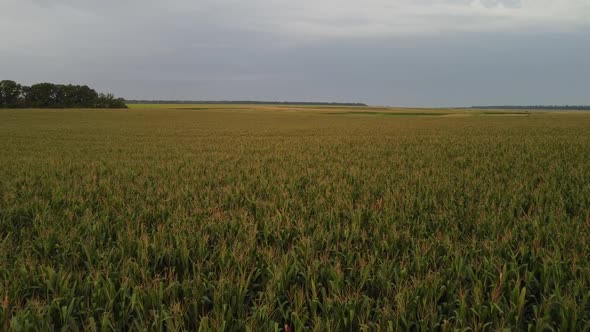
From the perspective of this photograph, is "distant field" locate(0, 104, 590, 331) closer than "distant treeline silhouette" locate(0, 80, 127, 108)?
Yes

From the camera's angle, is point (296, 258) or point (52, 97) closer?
point (296, 258)

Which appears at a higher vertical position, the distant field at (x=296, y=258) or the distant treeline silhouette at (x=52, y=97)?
the distant treeline silhouette at (x=52, y=97)

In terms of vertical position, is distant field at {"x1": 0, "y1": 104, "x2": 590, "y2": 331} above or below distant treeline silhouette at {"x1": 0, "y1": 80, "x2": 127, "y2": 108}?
below

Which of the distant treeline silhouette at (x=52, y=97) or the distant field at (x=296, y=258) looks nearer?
the distant field at (x=296, y=258)

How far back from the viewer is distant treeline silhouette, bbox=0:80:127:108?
10262cm

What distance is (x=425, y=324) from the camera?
8.53ft

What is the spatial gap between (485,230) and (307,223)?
244cm

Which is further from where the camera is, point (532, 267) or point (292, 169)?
point (292, 169)

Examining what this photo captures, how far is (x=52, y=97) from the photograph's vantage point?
360 ft

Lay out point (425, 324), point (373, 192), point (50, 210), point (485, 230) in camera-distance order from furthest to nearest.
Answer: point (373, 192) → point (50, 210) → point (485, 230) → point (425, 324)

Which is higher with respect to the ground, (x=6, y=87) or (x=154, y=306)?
(x=6, y=87)

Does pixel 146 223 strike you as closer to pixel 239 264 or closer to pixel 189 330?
pixel 239 264

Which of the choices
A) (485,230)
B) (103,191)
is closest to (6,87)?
(103,191)

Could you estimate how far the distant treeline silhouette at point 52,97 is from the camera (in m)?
103
